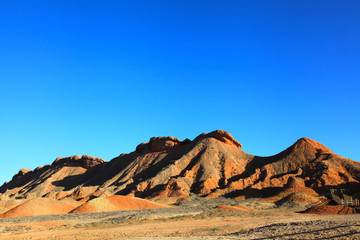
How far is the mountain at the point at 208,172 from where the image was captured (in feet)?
185

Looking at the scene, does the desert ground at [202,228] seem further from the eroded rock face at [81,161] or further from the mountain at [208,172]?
the eroded rock face at [81,161]

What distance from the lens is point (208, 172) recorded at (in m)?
64.4

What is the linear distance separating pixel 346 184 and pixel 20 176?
11192cm

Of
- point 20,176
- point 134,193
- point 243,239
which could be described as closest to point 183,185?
point 134,193

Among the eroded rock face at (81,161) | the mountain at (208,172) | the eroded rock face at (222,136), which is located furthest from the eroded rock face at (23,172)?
the eroded rock face at (222,136)

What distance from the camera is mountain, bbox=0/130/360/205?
5631cm

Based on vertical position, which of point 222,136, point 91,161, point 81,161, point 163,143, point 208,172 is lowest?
point 208,172

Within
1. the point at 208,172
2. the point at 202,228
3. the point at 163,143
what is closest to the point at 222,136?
the point at 163,143

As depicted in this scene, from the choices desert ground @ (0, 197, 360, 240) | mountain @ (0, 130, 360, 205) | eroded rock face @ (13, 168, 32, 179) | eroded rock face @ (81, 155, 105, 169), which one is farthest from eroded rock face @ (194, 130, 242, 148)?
eroded rock face @ (13, 168, 32, 179)

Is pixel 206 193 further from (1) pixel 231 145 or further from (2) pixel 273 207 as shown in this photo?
(1) pixel 231 145

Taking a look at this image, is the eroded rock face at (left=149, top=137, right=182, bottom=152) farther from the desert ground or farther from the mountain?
the desert ground

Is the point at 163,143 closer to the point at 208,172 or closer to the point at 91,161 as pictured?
the point at 208,172

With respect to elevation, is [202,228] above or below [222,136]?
below

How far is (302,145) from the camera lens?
69688 mm
